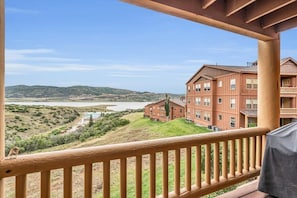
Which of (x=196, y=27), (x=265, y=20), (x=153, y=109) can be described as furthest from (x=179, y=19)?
(x=265, y=20)

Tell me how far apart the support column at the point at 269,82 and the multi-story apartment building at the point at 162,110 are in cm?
112

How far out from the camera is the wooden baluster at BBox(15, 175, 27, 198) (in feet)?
4.74

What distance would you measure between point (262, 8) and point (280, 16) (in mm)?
327

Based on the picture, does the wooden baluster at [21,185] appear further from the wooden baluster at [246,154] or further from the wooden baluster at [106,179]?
the wooden baluster at [246,154]

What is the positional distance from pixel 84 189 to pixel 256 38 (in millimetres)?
2508

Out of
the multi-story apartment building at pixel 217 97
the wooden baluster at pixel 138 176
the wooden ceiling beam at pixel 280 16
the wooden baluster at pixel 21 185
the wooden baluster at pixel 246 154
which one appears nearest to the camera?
the wooden baluster at pixel 21 185

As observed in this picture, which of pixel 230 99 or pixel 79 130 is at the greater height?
pixel 230 99

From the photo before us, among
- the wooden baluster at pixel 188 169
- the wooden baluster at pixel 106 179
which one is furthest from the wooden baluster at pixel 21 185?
the wooden baluster at pixel 188 169

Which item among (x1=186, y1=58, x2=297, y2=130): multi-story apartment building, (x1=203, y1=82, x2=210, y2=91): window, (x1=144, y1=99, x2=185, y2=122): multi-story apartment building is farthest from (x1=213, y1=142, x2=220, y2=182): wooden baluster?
(x1=203, y1=82, x2=210, y2=91): window

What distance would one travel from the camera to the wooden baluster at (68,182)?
5.29ft

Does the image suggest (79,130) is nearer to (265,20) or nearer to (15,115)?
(15,115)

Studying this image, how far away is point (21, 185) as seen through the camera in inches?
57.1

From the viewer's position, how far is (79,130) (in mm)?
1938

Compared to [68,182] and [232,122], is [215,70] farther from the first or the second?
[68,182]
